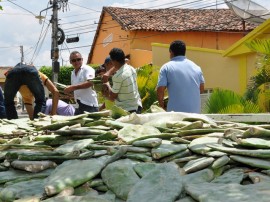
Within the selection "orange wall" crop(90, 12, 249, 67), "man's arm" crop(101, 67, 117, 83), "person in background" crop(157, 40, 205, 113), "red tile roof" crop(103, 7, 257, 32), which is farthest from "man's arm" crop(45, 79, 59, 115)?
"red tile roof" crop(103, 7, 257, 32)

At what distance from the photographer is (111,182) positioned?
9.12 feet

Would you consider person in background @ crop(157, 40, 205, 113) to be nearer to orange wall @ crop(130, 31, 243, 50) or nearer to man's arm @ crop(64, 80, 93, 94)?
man's arm @ crop(64, 80, 93, 94)

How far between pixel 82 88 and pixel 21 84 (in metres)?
0.76

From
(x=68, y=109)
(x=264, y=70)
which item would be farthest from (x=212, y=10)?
(x=68, y=109)

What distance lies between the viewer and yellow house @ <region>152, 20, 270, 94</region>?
13.7m

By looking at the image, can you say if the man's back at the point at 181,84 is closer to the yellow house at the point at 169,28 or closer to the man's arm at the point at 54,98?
the man's arm at the point at 54,98

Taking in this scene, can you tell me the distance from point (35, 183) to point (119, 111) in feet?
4.97

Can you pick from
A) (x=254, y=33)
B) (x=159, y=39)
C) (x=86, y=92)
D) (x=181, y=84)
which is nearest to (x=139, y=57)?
(x=159, y=39)

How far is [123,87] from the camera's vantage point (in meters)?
5.47

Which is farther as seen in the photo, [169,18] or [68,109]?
[169,18]

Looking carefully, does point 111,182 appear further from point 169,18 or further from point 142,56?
point 169,18

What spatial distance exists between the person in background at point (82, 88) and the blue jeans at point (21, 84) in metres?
0.34

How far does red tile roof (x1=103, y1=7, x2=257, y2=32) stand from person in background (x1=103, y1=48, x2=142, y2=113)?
19566 millimetres

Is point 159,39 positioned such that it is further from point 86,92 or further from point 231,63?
point 86,92
